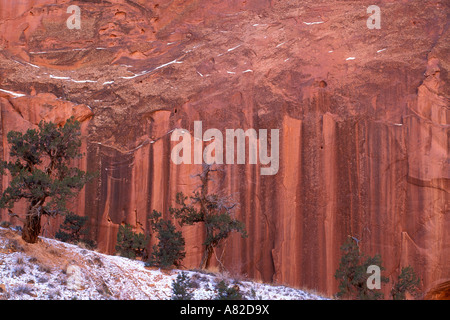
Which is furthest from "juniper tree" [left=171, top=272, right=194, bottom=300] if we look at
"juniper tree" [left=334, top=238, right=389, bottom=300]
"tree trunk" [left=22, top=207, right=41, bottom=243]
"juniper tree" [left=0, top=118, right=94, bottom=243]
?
"tree trunk" [left=22, top=207, right=41, bottom=243]

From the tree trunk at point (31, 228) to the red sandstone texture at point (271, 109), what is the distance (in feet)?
22.4

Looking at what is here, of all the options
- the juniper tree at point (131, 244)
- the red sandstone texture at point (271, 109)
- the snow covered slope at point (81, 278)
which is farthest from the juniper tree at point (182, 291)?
the red sandstone texture at point (271, 109)

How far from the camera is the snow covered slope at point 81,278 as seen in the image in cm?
1219

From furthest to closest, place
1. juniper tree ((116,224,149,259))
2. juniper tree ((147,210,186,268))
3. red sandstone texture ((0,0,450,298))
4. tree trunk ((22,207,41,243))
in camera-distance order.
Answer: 1. red sandstone texture ((0,0,450,298))
2. juniper tree ((116,224,149,259))
3. juniper tree ((147,210,186,268))
4. tree trunk ((22,207,41,243))

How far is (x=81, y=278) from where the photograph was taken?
1304 cm

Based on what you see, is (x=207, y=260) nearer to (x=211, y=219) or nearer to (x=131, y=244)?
(x=211, y=219)

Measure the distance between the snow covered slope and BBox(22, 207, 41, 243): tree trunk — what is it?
0.19 meters

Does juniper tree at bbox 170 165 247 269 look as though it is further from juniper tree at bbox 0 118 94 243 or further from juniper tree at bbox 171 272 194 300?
juniper tree at bbox 0 118 94 243

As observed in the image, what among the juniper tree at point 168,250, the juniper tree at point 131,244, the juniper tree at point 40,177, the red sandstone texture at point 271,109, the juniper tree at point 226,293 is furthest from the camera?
the red sandstone texture at point 271,109

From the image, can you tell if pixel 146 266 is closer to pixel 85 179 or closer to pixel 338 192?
pixel 85 179

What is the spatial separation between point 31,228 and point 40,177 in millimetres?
1509

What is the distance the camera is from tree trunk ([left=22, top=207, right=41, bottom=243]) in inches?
556

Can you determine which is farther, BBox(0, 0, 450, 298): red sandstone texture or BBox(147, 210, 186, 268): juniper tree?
BBox(0, 0, 450, 298): red sandstone texture

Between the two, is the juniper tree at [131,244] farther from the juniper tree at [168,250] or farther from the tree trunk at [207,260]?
the tree trunk at [207,260]
